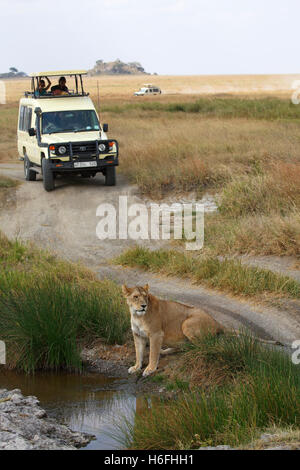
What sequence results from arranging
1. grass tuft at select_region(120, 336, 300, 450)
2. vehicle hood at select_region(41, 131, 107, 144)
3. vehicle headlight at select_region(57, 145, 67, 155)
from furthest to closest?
vehicle hood at select_region(41, 131, 107, 144)
vehicle headlight at select_region(57, 145, 67, 155)
grass tuft at select_region(120, 336, 300, 450)

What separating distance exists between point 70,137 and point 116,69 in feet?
518

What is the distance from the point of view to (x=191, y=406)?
17.9ft

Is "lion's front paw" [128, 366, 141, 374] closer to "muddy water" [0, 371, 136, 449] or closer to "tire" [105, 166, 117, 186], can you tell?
"muddy water" [0, 371, 136, 449]

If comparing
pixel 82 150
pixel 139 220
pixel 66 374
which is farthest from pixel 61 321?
pixel 82 150

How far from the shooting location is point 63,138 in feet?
52.7

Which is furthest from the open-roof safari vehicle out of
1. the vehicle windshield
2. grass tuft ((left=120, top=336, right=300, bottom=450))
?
grass tuft ((left=120, top=336, right=300, bottom=450))

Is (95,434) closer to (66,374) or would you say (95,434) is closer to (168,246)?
(66,374)

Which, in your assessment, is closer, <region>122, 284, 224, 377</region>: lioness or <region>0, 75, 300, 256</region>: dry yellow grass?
<region>122, 284, 224, 377</region>: lioness

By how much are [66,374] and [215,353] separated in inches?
68.2

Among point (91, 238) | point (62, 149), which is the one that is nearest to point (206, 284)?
point (91, 238)

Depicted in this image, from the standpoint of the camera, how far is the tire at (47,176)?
15.9 m

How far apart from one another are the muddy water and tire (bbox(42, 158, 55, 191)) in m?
8.77

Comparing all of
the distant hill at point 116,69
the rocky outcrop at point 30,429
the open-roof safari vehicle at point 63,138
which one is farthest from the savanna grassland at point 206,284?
the distant hill at point 116,69

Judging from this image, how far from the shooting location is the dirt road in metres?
8.36
